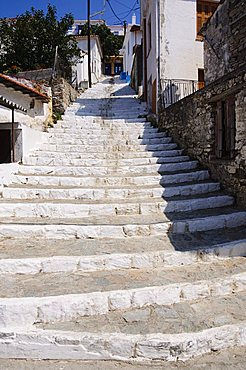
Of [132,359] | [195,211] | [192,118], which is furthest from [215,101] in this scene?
[132,359]

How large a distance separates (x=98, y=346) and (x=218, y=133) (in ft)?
16.6

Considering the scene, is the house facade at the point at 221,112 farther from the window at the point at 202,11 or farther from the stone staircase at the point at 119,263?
the window at the point at 202,11

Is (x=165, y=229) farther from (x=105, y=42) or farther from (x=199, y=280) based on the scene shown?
(x=105, y=42)

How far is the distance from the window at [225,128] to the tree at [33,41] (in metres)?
11.2

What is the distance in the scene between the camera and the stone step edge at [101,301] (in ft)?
8.80

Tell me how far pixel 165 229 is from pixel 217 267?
979mm

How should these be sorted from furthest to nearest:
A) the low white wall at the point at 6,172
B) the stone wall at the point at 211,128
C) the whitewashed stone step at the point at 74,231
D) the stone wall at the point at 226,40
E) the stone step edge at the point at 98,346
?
the stone wall at the point at 226,40 → the low white wall at the point at 6,172 → the stone wall at the point at 211,128 → the whitewashed stone step at the point at 74,231 → the stone step edge at the point at 98,346

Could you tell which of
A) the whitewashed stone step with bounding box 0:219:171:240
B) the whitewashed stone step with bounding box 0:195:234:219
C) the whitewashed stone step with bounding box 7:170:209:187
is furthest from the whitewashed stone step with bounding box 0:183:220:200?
the whitewashed stone step with bounding box 0:219:171:240

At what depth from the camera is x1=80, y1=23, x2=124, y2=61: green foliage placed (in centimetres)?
3553

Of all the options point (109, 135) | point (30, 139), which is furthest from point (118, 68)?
point (30, 139)

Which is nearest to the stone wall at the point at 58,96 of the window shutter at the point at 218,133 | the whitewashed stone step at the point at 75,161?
the whitewashed stone step at the point at 75,161

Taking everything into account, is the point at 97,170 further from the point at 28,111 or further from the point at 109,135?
the point at 28,111

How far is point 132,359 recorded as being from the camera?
99.0 inches

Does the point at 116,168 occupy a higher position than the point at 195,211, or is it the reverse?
the point at 116,168
